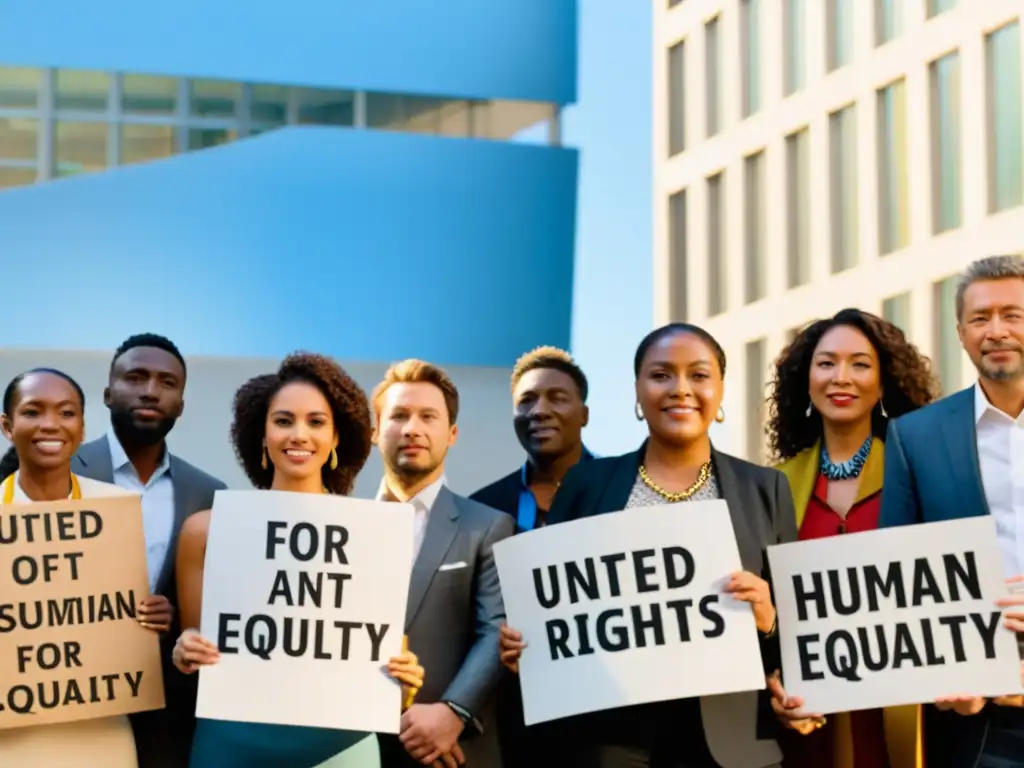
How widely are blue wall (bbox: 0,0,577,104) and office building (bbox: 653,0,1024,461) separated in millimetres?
9762

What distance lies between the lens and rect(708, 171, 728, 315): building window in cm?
3688

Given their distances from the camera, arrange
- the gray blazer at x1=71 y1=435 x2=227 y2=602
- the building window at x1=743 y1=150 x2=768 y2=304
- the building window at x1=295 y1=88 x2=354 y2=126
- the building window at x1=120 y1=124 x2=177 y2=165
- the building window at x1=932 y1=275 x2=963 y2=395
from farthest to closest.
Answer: the building window at x1=743 y1=150 x2=768 y2=304 → the building window at x1=932 y1=275 x2=963 y2=395 → the building window at x1=295 y1=88 x2=354 y2=126 → the building window at x1=120 y1=124 x2=177 y2=165 → the gray blazer at x1=71 y1=435 x2=227 y2=602

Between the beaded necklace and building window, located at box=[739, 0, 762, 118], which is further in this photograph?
building window, located at box=[739, 0, 762, 118]

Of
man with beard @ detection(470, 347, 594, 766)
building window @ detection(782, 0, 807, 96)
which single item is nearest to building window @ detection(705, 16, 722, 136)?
building window @ detection(782, 0, 807, 96)

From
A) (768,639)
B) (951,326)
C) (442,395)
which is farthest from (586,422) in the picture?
(951,326)

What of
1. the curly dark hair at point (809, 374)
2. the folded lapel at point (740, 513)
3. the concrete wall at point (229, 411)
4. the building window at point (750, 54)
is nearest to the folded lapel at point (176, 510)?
the folded lapel at point (740, 513)

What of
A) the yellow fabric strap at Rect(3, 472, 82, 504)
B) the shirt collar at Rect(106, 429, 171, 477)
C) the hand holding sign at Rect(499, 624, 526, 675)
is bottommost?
the hand holding sign at Rect(499, 624, 526, 675)

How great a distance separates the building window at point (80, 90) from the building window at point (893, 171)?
15.2 meters

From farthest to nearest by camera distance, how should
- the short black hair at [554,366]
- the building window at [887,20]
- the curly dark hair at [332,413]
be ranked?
the building window at [887,20], the short black hair at [554,366], the curly dark hair at [332,413]

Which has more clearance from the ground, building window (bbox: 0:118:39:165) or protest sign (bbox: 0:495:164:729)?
building window (bbox: 0:118:39:165)

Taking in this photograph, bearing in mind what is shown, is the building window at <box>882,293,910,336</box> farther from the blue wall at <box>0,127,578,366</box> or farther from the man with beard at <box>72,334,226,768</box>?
the man with beard at <box>72,334,226,768</box>

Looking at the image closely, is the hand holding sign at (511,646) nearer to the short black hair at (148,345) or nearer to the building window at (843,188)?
the short black hair at (148,345)

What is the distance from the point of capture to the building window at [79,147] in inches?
824

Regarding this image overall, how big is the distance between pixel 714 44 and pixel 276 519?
32993 millimetres
